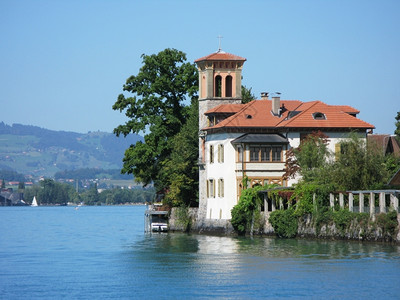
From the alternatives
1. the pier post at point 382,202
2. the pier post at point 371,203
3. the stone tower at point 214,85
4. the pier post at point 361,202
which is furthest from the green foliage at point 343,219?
the stone tower at point 214,85

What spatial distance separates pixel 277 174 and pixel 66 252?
17.6 metres

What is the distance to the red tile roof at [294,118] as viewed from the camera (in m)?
72.1

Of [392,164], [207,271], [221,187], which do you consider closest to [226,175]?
[221,187]

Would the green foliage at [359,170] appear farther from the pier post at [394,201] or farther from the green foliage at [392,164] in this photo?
the pier post at [394,201]

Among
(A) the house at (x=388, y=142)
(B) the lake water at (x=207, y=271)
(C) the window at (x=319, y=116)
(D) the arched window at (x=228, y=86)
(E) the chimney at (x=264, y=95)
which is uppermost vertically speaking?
(D) the arched window at (x=228, y=86)

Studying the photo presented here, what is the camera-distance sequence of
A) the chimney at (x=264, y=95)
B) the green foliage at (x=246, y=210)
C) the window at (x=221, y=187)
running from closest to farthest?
the green foliage at (x=246, y=210)
the window at (x=221, y=187)
the chimney at (x=264, y=95)

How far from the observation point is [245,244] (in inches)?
2418

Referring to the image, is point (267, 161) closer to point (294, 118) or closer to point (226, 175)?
point (226, 175)

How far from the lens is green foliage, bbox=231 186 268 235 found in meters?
68.6

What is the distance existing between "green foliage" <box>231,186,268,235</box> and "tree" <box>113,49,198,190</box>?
14006 millimetres

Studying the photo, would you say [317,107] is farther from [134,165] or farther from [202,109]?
[134,165]

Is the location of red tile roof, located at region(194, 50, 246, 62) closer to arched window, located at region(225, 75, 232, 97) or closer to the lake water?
arched window, located at region(225, 75, 232, 97)

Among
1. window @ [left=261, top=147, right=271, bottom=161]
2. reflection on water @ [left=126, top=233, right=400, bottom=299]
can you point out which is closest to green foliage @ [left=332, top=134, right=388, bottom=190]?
reflection on water @ [left=126, top=233, right=400, bottom=299]

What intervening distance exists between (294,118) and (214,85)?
7423mm
